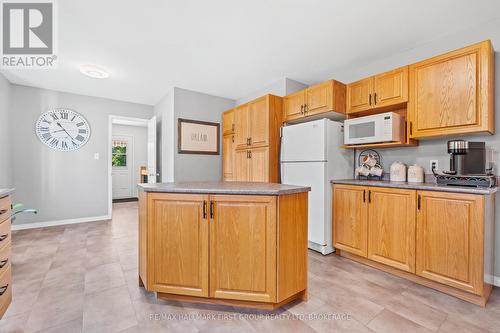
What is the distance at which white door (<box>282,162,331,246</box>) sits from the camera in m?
2.78

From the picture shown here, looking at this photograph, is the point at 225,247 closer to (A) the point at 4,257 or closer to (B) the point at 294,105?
(A) the point at 4,257

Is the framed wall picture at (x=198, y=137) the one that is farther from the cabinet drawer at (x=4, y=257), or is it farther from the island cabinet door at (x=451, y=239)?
the island cabinet door at (x=451, y=239)

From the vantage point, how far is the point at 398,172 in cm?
261

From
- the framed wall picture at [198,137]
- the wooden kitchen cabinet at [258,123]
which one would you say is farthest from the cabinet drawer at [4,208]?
the wooden kitchen cabinet at [258,123]

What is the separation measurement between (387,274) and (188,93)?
3917 millimetres

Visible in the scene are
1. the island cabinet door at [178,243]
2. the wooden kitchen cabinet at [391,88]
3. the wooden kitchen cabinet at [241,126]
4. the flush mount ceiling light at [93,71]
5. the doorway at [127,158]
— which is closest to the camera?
the island cabinet door at [178,243]

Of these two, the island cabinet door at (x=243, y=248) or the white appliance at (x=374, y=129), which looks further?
the white appliance at (x=374, y=129)

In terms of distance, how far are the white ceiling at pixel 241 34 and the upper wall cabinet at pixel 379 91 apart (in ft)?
1.20

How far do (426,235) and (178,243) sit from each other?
2.11m

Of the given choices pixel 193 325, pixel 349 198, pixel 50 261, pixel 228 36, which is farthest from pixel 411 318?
pixel 50 261

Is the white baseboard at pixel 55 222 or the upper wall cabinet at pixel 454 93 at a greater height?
the upper wall cabinet at pixel 454 93

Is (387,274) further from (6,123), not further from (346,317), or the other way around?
(6,123)

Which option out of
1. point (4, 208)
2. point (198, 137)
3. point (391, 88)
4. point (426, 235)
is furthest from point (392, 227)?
point (198, 137)

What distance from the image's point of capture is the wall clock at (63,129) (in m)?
4.09
